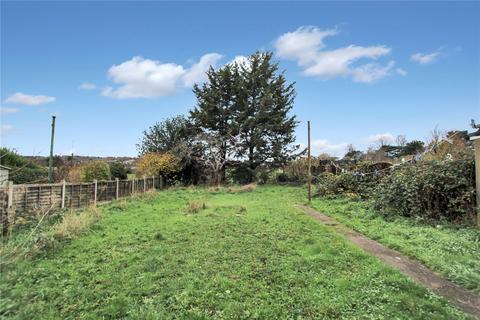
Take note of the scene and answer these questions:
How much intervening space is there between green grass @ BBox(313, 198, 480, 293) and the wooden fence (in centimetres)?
726

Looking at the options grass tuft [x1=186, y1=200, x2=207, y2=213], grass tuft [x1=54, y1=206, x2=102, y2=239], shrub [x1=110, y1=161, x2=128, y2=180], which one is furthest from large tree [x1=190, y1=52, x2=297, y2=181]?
grass tuft [x1=54, y1=206, x2=102, y2=239]

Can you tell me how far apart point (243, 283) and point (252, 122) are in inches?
1090

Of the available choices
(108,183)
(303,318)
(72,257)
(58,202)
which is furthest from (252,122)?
(303,318)

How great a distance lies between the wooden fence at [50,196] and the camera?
385 inches

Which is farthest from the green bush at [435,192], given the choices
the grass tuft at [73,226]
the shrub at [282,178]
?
the shrub at [282,178]

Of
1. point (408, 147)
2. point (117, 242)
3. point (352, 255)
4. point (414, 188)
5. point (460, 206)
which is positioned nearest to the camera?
point (352, 255)

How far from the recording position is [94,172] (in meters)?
19.7

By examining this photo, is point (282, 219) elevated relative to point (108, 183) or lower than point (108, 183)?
lower

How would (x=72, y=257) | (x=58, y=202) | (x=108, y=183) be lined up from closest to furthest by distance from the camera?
1. (x=72, y=257)
2. (x=58, y=202)
3. (x=108, y=183)

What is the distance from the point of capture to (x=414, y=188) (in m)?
10.9

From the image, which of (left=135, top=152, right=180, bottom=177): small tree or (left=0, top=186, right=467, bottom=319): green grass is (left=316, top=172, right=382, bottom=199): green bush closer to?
(left=0, top=186, right=467, bottom=319): green grass

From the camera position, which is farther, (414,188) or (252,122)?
(252,122)

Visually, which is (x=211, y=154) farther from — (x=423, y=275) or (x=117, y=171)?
(x=423, y=275)

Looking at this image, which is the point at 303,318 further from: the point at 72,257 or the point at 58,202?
the point at 58,202
